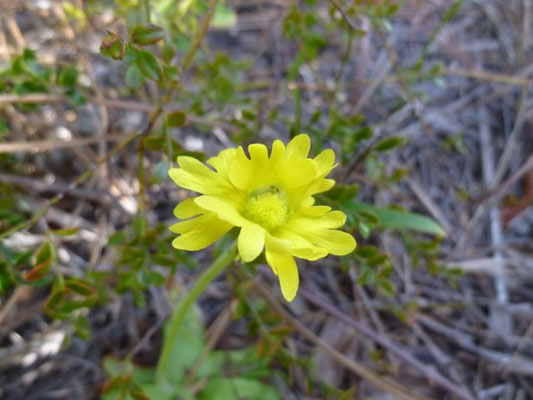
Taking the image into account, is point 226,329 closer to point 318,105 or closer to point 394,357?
point 394,357

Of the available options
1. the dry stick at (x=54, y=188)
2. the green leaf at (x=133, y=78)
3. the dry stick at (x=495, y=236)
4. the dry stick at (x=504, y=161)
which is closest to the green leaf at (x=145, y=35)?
the green leaf at (x=133, y=78)

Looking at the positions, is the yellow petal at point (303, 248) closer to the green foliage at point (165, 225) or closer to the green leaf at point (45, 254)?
the green foliage at point (165, 225)

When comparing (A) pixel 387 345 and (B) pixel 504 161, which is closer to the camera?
(A) pixel 387 345

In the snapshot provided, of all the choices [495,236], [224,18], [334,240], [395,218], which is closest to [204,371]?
[395,218]

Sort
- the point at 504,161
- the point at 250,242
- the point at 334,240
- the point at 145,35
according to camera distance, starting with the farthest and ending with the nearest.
→ the point at 504,161, the point at 145,35, the point at 334,240, the point at 250,242

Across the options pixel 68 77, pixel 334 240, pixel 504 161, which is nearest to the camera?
pixel 334 240

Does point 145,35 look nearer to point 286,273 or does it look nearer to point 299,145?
point 299,145

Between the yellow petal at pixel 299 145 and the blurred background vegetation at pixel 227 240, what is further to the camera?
the blurred background vegetation at pixel 227 240
